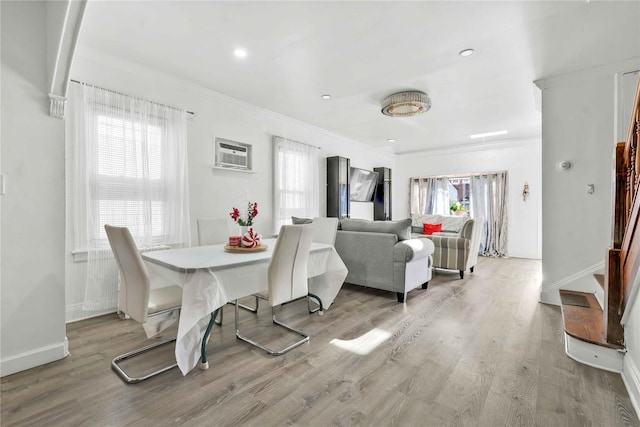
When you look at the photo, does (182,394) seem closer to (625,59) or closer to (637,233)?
(637,233)

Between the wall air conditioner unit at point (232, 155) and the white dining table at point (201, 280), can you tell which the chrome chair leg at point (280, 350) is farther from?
the wall air conditioner unit at point (232, 155)

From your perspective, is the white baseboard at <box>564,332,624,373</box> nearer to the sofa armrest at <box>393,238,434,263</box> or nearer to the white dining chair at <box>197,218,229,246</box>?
the sofa armrest at <box>393,238,434,263</box>

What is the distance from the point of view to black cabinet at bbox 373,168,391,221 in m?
7.25

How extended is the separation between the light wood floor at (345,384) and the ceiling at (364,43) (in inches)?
101

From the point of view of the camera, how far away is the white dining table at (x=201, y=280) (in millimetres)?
1794

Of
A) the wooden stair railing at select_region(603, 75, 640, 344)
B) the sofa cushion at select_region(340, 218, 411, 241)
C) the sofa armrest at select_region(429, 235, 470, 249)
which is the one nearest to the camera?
the wooden stair railing at select_region(603, 75, 640, 344)

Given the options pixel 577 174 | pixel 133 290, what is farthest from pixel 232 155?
pixel 577 174

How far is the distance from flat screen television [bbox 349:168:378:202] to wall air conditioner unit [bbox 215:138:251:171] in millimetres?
2589

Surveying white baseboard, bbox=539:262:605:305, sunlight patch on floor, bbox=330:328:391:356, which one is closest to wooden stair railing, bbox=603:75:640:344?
white baseboard, bbox=539:262:605:305

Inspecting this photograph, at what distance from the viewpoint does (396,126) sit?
17.9ft

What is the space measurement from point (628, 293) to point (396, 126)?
4287 mm

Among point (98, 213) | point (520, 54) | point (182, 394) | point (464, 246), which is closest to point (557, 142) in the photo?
point (520, 54)

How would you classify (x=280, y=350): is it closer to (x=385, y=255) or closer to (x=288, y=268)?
(x=288, y=268)

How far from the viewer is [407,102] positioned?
3.72 metres
